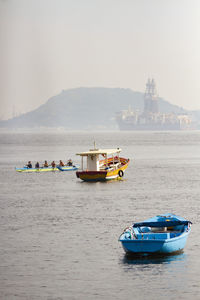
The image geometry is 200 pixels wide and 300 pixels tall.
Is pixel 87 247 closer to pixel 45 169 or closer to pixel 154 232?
pixel 154 232

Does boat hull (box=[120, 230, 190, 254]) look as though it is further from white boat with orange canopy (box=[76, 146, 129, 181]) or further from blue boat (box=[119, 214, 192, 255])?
white boat with orange canopy (box=[76, 146, 129, 181])

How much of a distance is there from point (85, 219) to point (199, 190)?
25.6 meters

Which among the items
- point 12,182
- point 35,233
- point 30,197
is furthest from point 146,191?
point 35,233

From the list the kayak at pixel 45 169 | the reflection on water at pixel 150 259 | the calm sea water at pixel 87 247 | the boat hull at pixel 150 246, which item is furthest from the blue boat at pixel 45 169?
the boat hull at pixel 150 246

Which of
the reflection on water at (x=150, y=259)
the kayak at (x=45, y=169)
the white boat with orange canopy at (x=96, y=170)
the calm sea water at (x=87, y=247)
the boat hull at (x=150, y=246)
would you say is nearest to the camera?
the calm sea water at (x=87, y=247)

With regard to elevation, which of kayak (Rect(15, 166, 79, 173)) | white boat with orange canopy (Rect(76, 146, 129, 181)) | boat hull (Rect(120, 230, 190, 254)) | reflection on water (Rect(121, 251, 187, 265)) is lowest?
reflection on water (Rect(121, 251, 187, 265))

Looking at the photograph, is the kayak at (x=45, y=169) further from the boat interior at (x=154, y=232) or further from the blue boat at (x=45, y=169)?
the boat interior at (x=154, y=232)

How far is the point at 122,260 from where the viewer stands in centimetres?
3494

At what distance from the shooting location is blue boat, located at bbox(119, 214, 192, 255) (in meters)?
34.8

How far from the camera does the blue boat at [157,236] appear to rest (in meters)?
34.8

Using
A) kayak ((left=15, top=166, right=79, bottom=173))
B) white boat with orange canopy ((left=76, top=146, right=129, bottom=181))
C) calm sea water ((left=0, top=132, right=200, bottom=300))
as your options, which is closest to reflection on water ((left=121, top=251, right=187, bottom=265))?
calm sea water ((left=0, top=132, right=200, bottom=300))

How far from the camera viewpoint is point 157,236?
121 feet

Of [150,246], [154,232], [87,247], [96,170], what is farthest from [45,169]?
[150,246]

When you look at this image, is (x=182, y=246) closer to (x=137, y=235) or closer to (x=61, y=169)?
(x=137, y=235)
